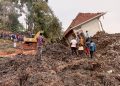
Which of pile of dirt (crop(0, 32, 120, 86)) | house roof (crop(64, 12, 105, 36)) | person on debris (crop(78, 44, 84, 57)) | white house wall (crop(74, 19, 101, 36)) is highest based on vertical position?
house roof (crop(64, 12, 105, 36))

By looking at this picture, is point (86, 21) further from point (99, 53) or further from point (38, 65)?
point (38, 65)

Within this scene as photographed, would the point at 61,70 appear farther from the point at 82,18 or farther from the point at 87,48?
the point at 82,18

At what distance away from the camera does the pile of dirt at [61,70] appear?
1053 inches

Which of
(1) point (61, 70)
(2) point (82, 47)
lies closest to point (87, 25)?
(2) point (82, 47)

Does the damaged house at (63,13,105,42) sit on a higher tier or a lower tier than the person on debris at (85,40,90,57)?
higher

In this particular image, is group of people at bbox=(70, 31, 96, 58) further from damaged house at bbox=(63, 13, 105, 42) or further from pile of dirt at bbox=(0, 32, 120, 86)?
damaged house at bbox=(63, 13, 105, 42)

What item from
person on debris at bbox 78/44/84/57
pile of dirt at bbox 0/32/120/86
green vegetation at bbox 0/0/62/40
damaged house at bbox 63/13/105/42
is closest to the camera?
pile of dirt at bbox 0/32/120/86

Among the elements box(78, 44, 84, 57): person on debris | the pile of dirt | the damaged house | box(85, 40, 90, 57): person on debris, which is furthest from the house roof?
box(85, 40, 90, 57): person on debris

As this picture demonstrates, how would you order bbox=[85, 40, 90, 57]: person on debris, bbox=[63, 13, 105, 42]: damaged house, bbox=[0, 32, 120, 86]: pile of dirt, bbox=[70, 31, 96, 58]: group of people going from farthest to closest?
bbox=[63, 13, 105, 42]: damaged house → bbox=[85, 40, 90, 57]: person on debris → bbox=[70, 31, 96, 58]: group of people → bbox=[0, 32, 120, 86]: pile of dirt

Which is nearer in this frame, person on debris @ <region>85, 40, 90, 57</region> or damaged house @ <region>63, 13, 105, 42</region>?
person on debris @ <region>85, 40, 90, 57</region>

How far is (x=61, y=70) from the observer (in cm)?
2916

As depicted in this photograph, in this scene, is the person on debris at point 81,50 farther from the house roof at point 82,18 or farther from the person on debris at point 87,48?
the house roof at point 82,18

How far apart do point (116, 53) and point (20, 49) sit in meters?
13.5

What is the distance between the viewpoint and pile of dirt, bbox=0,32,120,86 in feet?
87.8
